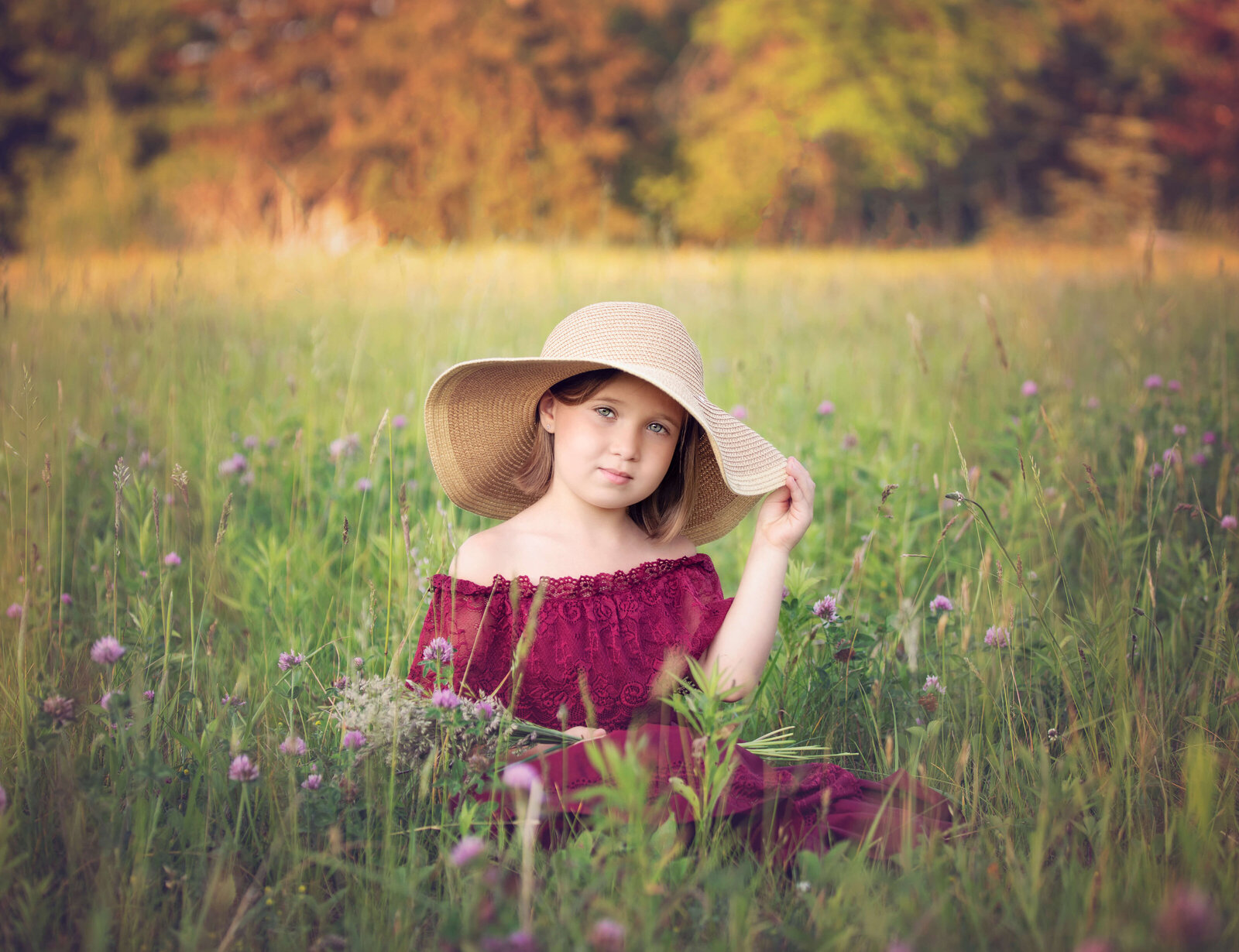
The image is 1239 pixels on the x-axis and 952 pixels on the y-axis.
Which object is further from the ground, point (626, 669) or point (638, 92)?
point (638, 92)

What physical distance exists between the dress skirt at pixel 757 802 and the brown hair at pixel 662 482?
58 centimetres

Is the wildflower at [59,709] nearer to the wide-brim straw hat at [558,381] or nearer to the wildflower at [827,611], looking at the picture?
the wide-brim straw hat at [558,381]

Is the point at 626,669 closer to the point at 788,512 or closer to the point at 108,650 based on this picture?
the point at 788,512

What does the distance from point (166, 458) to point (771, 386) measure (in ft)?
7.04

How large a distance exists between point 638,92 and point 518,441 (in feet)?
84.6

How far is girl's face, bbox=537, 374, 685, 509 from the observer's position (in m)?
1.85

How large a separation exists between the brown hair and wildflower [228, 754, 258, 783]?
880 millimetres

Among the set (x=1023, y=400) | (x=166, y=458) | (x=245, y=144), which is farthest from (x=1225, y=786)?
(x=245, y=144)

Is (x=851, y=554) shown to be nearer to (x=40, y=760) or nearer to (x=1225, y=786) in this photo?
(x=1225, y=786)

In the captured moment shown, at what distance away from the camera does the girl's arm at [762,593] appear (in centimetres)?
177

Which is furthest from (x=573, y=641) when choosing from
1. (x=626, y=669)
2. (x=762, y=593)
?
(x=762, y=593)

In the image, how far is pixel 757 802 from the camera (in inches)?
59.9

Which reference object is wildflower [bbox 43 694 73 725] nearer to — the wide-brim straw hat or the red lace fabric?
the red lace fabric

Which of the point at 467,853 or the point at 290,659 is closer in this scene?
the point at 467,853
